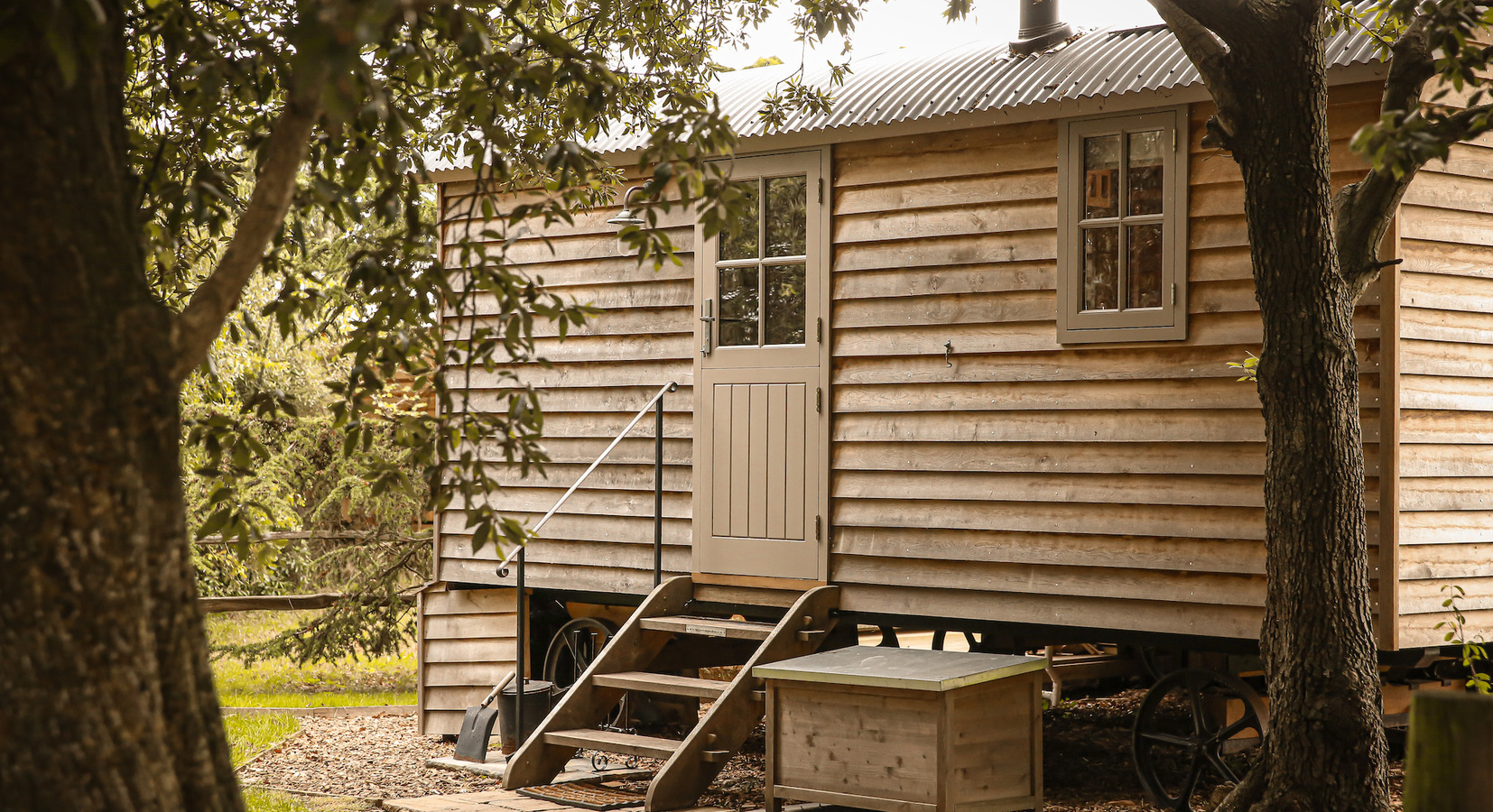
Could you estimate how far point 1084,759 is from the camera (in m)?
7.79

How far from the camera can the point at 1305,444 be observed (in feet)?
16.2

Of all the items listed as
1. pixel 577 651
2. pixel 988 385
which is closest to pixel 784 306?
pixel 988 385

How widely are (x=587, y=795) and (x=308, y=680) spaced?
7040 mm

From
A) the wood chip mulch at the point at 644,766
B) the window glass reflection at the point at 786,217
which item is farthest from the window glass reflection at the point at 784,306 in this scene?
the wood chip mulch at the point at 644,766

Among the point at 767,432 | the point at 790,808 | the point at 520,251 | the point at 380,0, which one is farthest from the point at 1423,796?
the point at 520,251

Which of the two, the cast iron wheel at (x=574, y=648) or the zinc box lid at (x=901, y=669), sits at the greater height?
the zinc box lid at (x=901, y=669)

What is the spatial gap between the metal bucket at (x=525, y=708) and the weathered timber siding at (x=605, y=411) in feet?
2.32

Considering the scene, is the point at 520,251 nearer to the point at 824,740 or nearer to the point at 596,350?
the point at 596,350

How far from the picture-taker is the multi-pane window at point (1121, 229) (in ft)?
20.1

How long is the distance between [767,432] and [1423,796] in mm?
5316

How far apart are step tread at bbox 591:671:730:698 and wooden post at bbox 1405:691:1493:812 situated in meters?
4.57

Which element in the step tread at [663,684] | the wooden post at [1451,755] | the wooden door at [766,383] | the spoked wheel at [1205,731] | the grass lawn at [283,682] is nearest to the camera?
the wooden post at [1451,755]

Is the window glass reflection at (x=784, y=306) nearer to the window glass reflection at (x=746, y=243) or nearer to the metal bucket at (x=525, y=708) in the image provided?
the window glass reflection at (x=746, y=243)

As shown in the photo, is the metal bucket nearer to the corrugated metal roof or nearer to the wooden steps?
the wooden steps
